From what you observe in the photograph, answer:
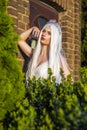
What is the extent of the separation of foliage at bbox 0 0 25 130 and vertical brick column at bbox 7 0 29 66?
116 centimetres

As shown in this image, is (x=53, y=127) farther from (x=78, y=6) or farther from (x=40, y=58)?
(x=78, y=6)

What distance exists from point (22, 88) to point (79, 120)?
159cm

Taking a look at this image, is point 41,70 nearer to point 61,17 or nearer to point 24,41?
point 24,41

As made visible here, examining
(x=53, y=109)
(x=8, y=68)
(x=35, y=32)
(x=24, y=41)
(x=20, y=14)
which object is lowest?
(x=53, y=109)

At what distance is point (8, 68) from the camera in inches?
175

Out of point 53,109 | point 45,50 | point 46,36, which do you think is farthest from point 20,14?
point 53,109

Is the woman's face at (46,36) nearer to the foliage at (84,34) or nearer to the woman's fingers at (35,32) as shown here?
the woman's fingers at (35,32)

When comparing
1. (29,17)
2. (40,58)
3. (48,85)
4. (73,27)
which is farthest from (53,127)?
(73,27)

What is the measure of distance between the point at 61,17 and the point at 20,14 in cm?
156

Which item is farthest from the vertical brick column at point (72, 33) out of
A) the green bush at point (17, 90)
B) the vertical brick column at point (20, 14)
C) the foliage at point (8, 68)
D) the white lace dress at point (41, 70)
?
the foliage at point (8, 68)

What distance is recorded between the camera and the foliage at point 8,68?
4.31 metres

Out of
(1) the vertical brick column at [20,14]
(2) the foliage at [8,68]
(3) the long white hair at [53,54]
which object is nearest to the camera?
(2) the foliage at [8,68]

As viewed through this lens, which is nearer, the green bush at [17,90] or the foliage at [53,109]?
the foliage at [53,109]

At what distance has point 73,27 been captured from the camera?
7742 millimetres
